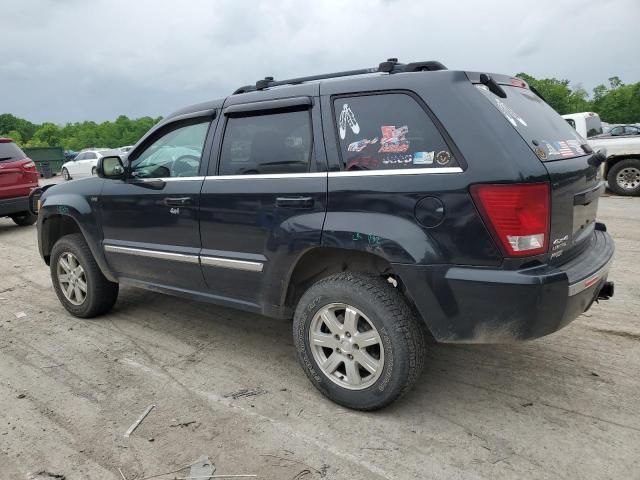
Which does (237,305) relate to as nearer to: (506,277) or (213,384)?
(213,384)

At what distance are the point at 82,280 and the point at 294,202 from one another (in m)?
2.64

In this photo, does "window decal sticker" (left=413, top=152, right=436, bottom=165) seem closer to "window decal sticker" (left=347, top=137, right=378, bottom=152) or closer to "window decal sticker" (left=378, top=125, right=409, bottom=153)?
"window decal sticker" (left=378, top=125, right=409, bottom=153)

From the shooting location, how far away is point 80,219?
4.34 m

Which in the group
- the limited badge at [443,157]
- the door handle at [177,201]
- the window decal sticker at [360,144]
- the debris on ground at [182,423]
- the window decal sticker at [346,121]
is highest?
the window decal sticker at [346,121]

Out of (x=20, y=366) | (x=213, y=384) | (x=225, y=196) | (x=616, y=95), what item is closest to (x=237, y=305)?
(x=213, y=384)

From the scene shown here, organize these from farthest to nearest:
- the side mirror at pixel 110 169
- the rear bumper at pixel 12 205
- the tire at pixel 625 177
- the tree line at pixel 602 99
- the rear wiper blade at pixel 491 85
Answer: the tree line at pixel 602 99, the tire at pixel 625 177, the rear bumper at pixel 12 205, the side mirror at pixel 110 169, the rear wiper blade at pixel 491 85

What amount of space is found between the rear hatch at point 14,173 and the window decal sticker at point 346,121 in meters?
8.66

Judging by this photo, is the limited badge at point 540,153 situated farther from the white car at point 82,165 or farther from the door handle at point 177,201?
the white car at point 82,165

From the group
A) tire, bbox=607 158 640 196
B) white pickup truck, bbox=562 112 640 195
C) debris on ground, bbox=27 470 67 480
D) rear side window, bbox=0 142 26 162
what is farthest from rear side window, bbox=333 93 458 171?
tire, bbox=607 158 640 196

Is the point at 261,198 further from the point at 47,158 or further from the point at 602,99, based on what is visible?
the point at 602,99

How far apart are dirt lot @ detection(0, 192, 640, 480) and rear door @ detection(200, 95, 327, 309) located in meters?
0.67

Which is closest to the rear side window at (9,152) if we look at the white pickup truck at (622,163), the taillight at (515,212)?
the taillight at (515,212)

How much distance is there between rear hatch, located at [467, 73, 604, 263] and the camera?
8.25 feet

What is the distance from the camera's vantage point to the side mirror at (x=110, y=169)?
397cm
